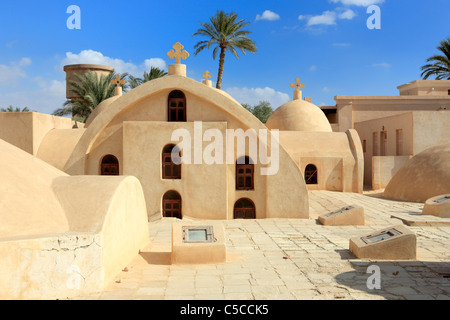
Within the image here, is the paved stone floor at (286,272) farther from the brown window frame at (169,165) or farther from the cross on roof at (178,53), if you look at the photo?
the cross on roof at (178,53)

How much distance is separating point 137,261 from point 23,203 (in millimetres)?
2717

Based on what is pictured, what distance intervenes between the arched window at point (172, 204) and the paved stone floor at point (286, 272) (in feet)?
8.25

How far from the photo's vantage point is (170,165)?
14641 mm

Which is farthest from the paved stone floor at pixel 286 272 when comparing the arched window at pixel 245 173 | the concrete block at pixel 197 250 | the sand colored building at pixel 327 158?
the sand colored building at pixel 327 158

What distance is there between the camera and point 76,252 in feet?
21.0

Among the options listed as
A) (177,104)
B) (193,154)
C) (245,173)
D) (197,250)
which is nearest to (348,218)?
(245,173)

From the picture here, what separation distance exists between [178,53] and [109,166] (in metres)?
4.72

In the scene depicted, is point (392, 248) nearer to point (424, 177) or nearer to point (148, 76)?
point (424, 177)

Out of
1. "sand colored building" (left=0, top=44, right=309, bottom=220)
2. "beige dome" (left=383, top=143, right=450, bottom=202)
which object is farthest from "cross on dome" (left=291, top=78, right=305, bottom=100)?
"sand colored building" (left=0, top=44, right=309, bottom=220)

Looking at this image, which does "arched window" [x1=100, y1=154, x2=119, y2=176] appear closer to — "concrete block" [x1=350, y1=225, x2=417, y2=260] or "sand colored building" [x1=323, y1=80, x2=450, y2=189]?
"concrete block" [x1=350, y1=225, x2=417, y2=260]

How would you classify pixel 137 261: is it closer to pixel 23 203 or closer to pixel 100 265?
pixel 100 265

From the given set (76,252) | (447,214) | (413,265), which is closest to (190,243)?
(76,252)

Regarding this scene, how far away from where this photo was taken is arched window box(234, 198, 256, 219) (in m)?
14.8

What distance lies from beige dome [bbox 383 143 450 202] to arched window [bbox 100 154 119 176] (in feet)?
41.3
